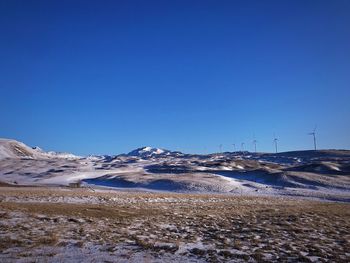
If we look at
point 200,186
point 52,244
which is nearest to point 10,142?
point 200,186

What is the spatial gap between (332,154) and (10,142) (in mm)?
193325

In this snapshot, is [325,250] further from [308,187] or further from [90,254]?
[308,187]

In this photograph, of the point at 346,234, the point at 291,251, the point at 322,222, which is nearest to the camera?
the point at 291,251

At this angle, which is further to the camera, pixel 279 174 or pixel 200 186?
pixel 279 174

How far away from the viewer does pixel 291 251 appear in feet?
41.7

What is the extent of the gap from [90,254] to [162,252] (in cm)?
266

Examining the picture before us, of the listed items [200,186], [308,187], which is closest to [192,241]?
[200,186]

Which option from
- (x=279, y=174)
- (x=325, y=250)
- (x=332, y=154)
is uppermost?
(x=332, y=154)

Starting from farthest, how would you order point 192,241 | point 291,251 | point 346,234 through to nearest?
point 346,234
point 192,241
point 291,251

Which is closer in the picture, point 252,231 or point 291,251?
point 291,251

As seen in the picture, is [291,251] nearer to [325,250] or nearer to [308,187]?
[325,250]

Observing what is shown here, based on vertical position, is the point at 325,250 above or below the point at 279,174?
below

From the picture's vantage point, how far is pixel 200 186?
2263 inches

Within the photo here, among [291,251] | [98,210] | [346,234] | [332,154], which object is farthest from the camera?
[332,154]
